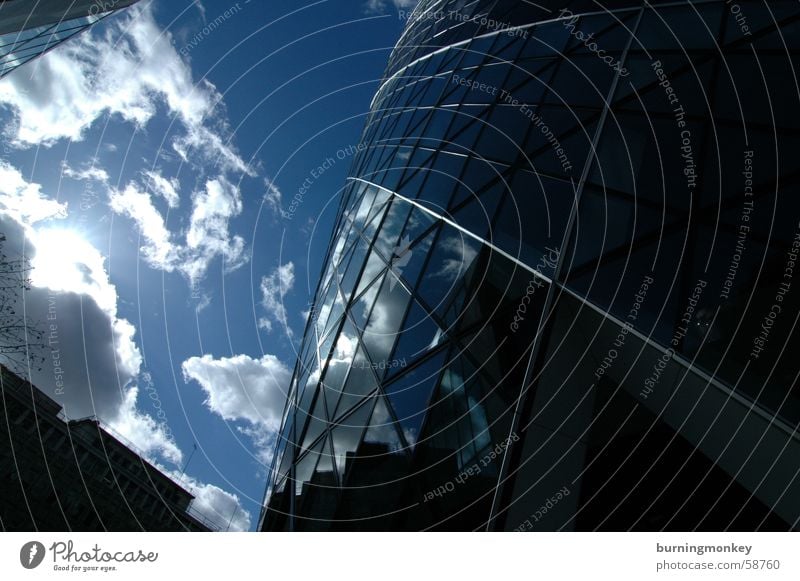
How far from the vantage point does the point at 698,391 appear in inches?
227

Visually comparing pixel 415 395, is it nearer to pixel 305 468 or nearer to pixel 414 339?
pixel 414 339

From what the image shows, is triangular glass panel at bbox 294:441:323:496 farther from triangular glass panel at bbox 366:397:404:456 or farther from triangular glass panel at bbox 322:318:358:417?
triangular glass panel at bbox 366:397:404:456

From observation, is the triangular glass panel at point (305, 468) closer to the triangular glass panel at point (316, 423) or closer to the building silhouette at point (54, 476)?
the triangular glass panel at point (316, 423)

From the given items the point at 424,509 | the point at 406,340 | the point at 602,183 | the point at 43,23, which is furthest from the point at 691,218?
the point at 43,23

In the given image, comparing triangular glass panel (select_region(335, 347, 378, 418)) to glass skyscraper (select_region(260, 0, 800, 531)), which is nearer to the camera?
glass skyscraper (select_region(260, 0, 800, 531))

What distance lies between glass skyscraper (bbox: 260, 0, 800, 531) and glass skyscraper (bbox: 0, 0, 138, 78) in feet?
63.2

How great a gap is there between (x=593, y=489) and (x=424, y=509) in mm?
3232

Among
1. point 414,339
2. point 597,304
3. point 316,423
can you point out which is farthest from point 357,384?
point 597,304

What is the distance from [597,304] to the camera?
6.93m

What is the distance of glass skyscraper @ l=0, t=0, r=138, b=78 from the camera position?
17484mm

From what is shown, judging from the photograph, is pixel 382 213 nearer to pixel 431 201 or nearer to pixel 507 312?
pixel 431 201

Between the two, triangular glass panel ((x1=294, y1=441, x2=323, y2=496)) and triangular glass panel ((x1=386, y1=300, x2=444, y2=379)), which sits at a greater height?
triangular glass panel ((x1=386, y1=300, x2=444, y2=379))

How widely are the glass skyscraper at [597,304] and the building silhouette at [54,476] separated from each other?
15.4 metres

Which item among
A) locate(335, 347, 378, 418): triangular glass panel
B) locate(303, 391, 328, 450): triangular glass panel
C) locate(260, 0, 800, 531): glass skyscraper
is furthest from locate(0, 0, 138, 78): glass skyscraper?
locate(303, 391, 328, 450): triangular glass panel
